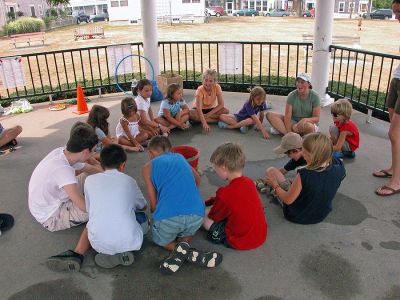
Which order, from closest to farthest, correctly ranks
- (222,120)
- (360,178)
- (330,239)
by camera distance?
1. (330,239)
2. (360,178)
3. (222,120)

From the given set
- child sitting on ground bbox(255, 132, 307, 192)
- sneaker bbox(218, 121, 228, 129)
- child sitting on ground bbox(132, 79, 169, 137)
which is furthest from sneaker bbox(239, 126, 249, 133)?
Answer: child sitting on ground bbox(255, 132, 307, 192)

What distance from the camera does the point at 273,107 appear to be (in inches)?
283

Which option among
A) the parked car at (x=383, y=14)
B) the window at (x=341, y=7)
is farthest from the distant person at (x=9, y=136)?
the window at (x=341, y=7)

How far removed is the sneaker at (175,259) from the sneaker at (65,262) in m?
0.67

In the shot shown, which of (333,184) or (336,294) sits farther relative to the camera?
(333,184)

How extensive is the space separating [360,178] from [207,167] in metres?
1.80

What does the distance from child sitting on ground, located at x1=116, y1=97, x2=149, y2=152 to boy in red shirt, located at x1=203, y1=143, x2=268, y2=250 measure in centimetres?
238

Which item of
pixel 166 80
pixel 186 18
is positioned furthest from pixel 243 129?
pixel 186 18

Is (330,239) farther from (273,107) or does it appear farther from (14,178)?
(273,107)

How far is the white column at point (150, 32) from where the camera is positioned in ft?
25.9

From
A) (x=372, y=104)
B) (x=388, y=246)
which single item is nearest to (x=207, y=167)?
(x=388, y=246)

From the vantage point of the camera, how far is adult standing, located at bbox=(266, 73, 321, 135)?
16.8 feet

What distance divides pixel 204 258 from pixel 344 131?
2591mm

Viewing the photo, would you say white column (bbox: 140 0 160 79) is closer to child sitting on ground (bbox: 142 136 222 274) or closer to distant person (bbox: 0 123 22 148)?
distant person (bbox: 0 123 22 148)
